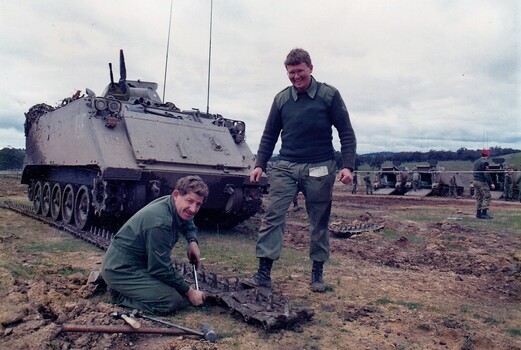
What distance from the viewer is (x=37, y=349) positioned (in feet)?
8.56

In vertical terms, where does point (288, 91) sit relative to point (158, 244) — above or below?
above

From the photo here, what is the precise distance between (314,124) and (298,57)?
0.59m

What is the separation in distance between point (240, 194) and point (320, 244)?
12.0 feet

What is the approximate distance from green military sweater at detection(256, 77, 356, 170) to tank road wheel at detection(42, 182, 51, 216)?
22.8 feet

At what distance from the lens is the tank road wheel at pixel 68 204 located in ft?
26.7

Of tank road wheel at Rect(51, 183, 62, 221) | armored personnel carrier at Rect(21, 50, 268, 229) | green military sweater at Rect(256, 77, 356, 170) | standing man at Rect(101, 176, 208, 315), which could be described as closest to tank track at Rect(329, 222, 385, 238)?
armored personnel carrier at Rect(21, 50, 268, 229)

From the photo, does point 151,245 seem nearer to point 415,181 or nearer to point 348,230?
point 348,230

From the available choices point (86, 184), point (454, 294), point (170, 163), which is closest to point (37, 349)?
point (454, 294)

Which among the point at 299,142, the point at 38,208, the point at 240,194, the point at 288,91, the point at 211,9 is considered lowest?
the point at 38,208

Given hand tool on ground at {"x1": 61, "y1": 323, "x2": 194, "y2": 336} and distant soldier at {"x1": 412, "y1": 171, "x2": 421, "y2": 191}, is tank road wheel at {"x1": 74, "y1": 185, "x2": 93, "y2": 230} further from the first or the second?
distant soldier at {"x1": 412, "y1": 171, "x2": 421, "y2": 191}

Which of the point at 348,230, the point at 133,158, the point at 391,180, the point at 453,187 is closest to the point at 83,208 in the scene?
the point at 133,158

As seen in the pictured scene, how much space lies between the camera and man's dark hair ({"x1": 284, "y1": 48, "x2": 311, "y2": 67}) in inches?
155

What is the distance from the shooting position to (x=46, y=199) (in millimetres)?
9867

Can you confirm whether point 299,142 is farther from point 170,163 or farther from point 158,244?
point 170,163
